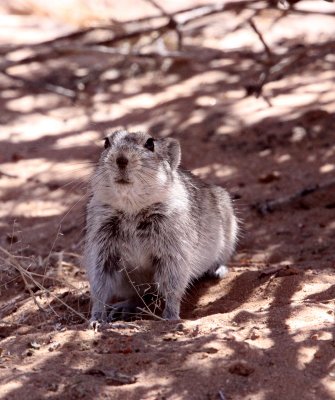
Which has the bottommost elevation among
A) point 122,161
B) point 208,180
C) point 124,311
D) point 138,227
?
point 124,311

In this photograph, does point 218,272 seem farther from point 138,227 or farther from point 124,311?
point 138,227

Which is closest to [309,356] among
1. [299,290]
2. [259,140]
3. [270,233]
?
[299,290]

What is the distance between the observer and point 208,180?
791cm

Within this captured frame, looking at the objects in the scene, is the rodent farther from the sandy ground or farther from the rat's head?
the sandy ground

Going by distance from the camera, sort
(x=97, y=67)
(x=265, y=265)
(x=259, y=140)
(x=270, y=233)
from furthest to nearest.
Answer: (x=97, y=67), (x=259, y=140), (x=270, y=233), (x=265, y=265)

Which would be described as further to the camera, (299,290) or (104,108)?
(104,108)

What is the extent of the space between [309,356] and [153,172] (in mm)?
1689

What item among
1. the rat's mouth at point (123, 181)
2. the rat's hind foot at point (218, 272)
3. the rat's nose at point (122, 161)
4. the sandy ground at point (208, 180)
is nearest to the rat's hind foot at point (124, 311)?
the sandy ground at point (208, 180)

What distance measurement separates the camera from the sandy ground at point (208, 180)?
350 centimetres

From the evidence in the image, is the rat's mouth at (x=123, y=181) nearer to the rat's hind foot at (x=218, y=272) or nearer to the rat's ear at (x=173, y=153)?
the rat's ear at (x=173, y=153)

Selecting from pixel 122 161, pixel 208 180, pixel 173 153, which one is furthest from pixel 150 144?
pixel 208 180

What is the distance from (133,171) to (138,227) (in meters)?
0.43

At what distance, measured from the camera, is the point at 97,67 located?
34.2ft

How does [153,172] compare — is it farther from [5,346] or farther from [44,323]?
[5,346]
